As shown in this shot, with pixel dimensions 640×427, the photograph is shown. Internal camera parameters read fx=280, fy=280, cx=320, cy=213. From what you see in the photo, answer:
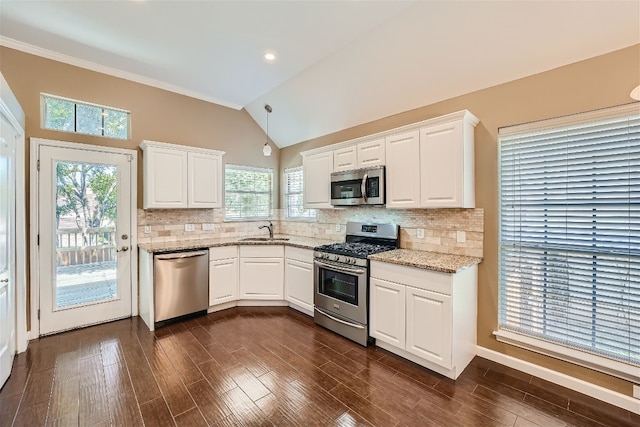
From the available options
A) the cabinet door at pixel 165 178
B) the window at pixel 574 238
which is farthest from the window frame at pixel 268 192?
the window at pixel 574 238

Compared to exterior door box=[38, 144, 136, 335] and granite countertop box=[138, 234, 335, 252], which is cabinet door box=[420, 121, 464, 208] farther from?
exterior door box=[38, 144, 136, 335]

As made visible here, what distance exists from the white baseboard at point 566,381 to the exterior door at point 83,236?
14.3 ft

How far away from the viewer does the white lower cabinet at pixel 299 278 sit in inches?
146

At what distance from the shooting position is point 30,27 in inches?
107

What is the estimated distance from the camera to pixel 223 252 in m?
3.93

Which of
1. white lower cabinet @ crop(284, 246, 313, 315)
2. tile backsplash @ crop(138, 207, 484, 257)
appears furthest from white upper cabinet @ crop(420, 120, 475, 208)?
white lower cabinet @ crop(284, 246, 313, 315)

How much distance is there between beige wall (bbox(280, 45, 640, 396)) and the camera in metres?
2.08

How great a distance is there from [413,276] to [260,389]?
1618 millimetres

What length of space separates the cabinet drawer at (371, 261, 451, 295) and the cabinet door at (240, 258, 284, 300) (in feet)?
5.45

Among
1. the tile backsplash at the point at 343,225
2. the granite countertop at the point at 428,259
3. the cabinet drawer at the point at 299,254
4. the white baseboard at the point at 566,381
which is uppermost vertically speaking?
the tile backsplash at the point at 343,225

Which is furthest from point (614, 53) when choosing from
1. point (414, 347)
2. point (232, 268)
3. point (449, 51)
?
point (232, 268)

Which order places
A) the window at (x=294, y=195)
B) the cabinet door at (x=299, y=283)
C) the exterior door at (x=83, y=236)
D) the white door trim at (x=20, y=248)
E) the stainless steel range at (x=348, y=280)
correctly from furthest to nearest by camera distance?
1. the window at (x=294, y=195)
2. the cabinet door at (x=299, y=283)
3. the exterior door at (x=83, y=236)
4. the stainless steel range at (x=348, y=280)
5. the white door trim at (x=20, y=248)

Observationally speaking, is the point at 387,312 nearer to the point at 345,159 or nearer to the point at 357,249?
the point at 357,249

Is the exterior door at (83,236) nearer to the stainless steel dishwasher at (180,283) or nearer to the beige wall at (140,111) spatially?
the beige wall at (140,111)
